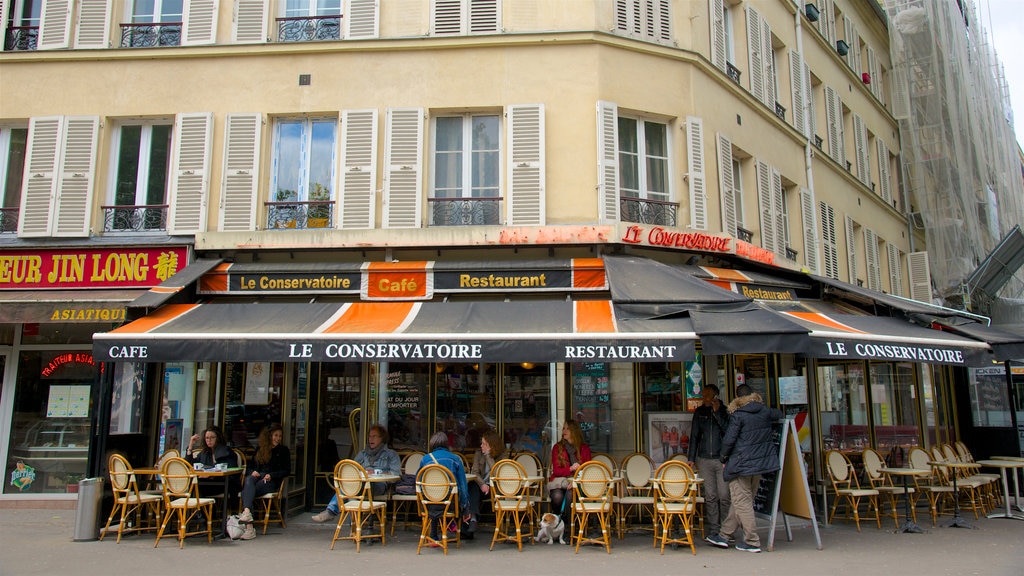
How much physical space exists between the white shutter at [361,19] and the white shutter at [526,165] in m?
2.36

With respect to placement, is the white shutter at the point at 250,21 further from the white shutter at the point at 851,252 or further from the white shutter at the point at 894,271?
the white shutter at the point at 894,271

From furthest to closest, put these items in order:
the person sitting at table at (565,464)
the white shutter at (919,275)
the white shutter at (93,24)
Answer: the white shutter at (919,275) < the white shutter at (93,24) < the person sitting at table at (565,464)

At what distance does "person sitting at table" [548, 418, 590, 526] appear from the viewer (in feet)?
27.9

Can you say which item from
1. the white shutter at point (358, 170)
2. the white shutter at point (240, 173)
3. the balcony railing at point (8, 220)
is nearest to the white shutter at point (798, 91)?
the white shutter at point (358, 170)

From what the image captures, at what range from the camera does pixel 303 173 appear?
10.7 m

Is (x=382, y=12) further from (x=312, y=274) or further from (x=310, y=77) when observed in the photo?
(x=312, y=274)

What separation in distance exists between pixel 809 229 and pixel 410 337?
358 inches

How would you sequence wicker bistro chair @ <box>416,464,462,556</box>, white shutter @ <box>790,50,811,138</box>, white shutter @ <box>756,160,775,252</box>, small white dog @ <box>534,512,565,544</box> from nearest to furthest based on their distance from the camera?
wicker bistro chair @ <box>416,464,462,556</box> → small white dog @ <box>534,512,565,544</box> → white shutter @ <box>756,160,775,252</box> → white shutter @ <box>790,50,811,138</box>

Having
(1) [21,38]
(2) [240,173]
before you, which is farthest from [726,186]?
(1) [21,38]

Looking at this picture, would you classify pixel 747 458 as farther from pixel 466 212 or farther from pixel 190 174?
pixel 190 174

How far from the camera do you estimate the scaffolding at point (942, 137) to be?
18.9 m

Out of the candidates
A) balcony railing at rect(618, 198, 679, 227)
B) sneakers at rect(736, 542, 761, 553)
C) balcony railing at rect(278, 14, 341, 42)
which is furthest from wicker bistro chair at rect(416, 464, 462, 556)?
balcony railing at rect(278, 14, 341, 42)

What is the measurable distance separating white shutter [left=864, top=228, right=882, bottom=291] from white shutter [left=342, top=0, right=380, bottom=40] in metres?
12.2

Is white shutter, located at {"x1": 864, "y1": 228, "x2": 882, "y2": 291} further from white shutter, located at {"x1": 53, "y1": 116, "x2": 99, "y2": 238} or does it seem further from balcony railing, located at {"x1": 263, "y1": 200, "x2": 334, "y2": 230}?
white shutter, located at {"x1": 53, "y1": 116, "x2": 99, "y2": 238}
